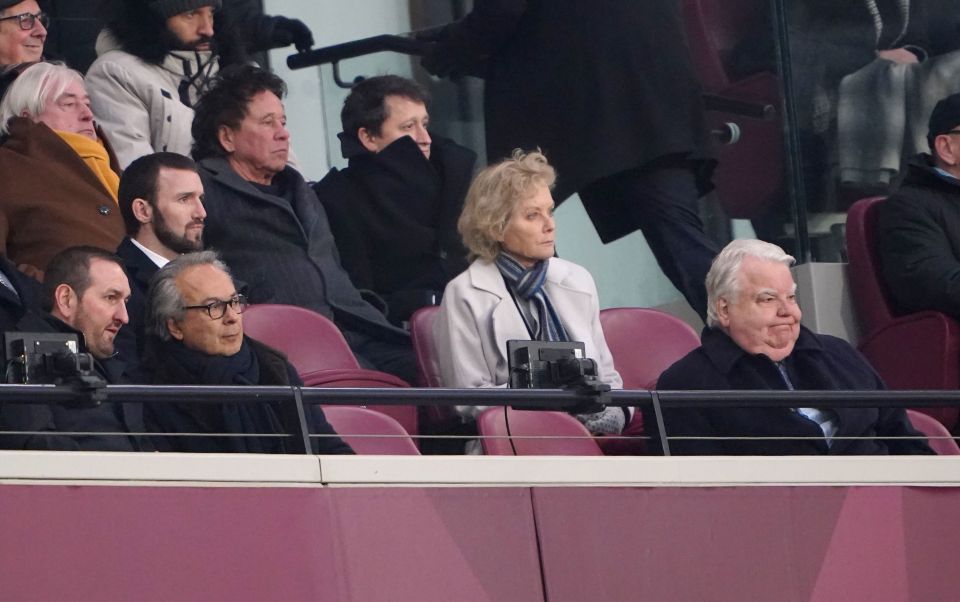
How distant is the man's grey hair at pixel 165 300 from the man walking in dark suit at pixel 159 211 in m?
0.51

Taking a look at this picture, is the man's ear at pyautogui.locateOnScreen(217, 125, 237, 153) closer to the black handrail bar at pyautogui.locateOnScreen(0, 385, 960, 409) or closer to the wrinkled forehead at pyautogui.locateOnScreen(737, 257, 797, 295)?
the wrinkled forehead at pyautogui.locateOnScreen(737, 257, 797, 295)

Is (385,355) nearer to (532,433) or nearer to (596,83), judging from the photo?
(532,433)

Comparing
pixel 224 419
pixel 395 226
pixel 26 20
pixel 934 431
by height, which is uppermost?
pixel 26 20

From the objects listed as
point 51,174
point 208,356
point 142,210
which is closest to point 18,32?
point 51,174

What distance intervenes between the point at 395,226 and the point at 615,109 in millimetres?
800

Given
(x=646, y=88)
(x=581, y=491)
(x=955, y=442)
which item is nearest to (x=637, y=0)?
(x=646, y=88)

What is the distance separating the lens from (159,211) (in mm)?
5953

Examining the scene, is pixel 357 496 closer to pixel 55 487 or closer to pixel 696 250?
pixel 55 487

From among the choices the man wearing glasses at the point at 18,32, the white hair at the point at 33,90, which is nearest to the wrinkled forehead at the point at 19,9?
the man wearing glasses at the point at 18,32

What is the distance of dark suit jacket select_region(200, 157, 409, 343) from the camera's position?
20.8ft

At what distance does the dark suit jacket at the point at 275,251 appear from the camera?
20.8ft

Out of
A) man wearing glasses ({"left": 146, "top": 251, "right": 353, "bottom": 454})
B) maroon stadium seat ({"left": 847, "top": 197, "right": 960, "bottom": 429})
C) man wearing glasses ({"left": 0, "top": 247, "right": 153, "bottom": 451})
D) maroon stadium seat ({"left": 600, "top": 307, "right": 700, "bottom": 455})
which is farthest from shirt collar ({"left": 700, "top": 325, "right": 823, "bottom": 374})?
man wearing glasses ({"left": 0, "top": 247, "right": 153, "bottom": 451})

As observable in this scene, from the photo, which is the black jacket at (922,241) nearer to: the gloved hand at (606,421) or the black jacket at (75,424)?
the gloved hand at (606,421)

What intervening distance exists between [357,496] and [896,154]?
335 cm
